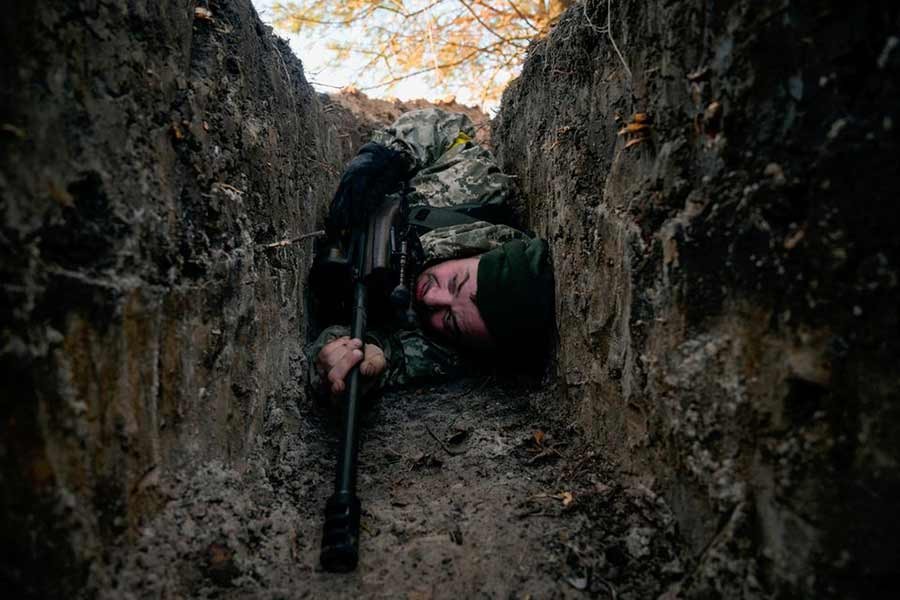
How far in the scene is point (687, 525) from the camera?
115 cm

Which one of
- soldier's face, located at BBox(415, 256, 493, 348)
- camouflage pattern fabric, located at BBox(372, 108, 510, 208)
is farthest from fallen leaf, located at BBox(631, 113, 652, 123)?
camouflage pattern fabric, located at BBox(372, 108, 510, 208)

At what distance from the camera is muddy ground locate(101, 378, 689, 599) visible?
1147 mm

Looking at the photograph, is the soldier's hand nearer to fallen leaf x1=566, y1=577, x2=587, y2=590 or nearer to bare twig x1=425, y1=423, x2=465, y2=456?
bare twig x1=425, y1=423, x2=465, y2=456

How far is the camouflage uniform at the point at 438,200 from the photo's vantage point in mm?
2446

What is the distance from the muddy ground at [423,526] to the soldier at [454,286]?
352mm

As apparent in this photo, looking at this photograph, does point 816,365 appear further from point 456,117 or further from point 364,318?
point 456,117

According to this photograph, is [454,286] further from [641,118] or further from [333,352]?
[641,118]

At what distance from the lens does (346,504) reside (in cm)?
147

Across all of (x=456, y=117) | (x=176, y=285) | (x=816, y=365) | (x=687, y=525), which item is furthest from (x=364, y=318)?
(x=456, y=117)

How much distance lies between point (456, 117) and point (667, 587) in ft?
10.6

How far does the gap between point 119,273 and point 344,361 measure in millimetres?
1043

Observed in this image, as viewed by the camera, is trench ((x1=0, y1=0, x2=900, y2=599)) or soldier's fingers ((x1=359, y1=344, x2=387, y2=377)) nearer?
trench ((x1=0, y1=0, x2=900, y2=599))

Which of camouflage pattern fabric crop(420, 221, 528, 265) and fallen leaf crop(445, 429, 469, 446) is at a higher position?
camouflage pattern fabric crop(420, 221, 528, 265)

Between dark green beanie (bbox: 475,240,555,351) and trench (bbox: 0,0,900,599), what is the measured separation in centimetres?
21
